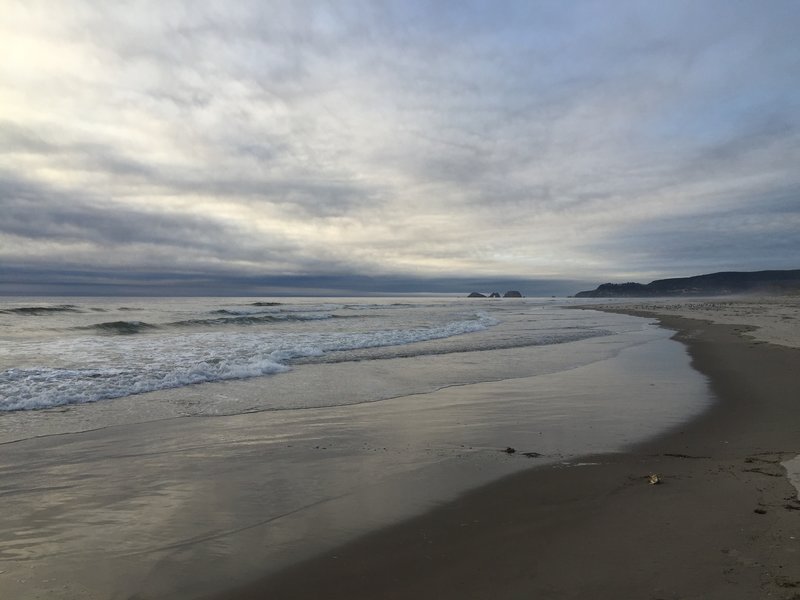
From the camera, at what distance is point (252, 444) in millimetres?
6844

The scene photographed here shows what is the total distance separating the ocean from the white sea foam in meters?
0.07

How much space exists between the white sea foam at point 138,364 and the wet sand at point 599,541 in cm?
823

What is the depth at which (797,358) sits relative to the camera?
13.5 metres

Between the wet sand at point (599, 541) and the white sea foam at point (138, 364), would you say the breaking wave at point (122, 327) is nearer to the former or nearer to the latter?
the white sea foam at point (138, 364)

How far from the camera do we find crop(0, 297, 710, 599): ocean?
155 inches

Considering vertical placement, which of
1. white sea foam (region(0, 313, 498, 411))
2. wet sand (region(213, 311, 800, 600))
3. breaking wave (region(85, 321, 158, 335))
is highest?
wet sand (region(213, 311, 800, 600))

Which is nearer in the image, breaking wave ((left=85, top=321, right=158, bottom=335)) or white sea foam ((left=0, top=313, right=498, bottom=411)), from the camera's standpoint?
white sea foam ((left=0, top=313, right=498, bottom=411))

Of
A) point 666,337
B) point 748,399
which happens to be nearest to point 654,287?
point 666,337

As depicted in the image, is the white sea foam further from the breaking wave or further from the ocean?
the breaking wave

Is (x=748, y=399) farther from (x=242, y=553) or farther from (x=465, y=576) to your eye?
(x=242, y=553)

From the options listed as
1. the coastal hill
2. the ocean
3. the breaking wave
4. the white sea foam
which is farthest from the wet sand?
the coastal hill

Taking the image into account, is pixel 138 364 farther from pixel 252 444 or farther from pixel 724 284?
pixel 724 284

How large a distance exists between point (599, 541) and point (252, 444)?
4648mm

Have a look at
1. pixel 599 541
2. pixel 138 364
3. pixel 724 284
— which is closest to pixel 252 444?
Answer: pixel 599 541
